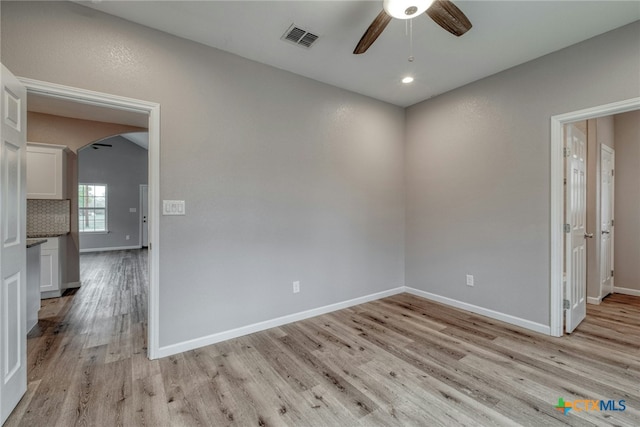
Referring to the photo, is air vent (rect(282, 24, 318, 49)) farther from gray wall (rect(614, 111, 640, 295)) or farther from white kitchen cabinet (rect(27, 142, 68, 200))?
gray wall (rect(614, 111, 640, 295))

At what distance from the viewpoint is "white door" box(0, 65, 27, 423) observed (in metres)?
1.61

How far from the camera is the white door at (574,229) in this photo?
277 cm

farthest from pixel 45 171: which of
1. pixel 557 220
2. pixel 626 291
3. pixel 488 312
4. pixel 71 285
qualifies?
pixel 626 291

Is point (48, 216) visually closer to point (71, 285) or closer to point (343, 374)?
point (71, 285)

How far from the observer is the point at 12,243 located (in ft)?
5.68

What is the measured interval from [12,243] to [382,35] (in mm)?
3046

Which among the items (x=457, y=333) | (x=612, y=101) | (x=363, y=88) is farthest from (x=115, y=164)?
(x=612, y=101)

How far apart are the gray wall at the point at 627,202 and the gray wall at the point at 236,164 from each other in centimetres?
352

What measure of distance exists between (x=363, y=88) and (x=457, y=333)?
2952 millimetres

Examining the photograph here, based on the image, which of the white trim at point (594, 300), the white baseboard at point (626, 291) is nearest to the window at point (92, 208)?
the white trim at point (594, 300)

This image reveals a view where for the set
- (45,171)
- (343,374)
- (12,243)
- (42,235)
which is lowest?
(343,374)

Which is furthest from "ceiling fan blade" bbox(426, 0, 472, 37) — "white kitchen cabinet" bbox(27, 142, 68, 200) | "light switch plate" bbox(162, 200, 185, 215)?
"white kitchen cabinet" bbox(27, 142, 68, 200)

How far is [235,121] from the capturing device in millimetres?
2752

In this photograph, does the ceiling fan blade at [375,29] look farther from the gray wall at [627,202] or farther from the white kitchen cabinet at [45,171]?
the white kitchen cabinet at [45,171]
